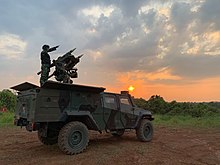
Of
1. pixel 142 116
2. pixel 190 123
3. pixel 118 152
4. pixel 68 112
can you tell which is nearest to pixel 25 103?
pixel 68 112

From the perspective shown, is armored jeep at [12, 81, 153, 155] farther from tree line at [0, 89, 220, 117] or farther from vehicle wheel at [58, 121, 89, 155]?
tree line at [0, 89, 220, 117]

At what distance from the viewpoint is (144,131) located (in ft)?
38.2

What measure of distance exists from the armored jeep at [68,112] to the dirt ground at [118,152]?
1.81ft

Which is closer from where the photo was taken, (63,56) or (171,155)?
(171,155)

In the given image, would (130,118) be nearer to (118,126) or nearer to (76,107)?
(118,126)

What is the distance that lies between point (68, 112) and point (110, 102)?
2.02 meters

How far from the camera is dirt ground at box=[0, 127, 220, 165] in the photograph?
26.8 feet

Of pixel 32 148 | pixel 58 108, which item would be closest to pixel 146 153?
pixel 58 108

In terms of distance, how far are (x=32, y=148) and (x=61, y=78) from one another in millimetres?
2602

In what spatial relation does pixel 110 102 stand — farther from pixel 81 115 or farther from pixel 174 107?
pixel 174 107

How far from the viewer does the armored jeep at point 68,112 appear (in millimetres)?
8773

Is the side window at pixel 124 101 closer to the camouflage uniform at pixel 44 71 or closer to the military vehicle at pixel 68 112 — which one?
the military vehicle at pixel 68 112

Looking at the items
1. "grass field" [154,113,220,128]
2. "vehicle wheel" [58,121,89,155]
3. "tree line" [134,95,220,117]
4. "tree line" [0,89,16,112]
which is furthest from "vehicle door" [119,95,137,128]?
"tree line" [0,89,16,112]

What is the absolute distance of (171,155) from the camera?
891 centimetres
